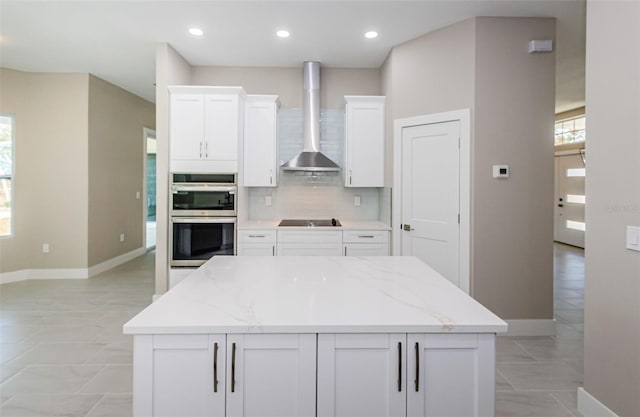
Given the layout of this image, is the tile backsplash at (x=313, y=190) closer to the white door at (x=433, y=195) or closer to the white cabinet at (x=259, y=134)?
the white cabinet at (x=259, y=134)

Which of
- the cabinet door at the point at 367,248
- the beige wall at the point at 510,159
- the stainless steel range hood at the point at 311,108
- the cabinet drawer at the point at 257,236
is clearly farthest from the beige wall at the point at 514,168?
the cabinet drawer at the point at 257,236

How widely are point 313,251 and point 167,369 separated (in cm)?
285

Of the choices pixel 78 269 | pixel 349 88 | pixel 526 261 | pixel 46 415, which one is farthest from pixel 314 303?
pixel 78 269

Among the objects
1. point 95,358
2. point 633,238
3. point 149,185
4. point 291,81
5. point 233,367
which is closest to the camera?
point 233,367

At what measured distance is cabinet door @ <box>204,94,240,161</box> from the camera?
13.0 ft

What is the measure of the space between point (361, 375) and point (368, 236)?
2.86m

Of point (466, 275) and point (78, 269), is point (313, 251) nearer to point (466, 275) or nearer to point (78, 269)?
point (466, 275)

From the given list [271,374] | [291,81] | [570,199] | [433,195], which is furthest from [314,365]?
[570,199]

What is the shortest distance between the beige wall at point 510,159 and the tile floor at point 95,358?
0.47 meters

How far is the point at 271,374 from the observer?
1223 millimetres

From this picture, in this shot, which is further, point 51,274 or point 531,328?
point 51,274

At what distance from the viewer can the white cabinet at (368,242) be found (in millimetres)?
4031

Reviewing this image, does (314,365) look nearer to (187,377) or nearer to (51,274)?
(187,377)

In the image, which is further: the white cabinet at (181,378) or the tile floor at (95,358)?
the tile floor at (95,358)
